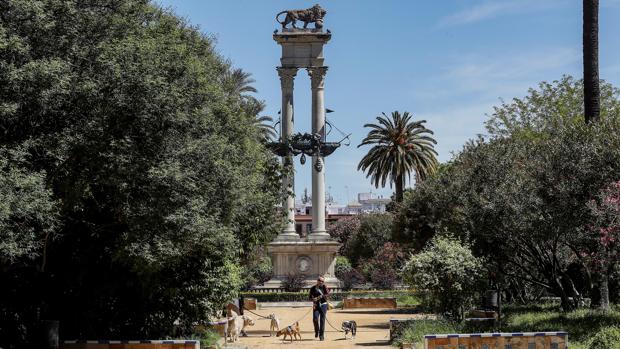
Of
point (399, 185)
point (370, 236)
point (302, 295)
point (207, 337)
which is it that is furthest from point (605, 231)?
point (370, 236)

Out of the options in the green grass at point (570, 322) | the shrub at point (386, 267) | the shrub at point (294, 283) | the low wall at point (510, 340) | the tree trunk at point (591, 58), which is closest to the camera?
the low wall at point (510, 340)

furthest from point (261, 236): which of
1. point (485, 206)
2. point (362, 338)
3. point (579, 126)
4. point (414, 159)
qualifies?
point (414, 159)

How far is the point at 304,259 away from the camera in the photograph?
52938mm

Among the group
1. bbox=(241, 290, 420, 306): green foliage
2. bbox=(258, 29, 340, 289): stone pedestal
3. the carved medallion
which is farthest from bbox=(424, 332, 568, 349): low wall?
the carved medallion

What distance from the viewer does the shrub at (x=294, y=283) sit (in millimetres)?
50875

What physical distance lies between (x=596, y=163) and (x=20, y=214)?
13145 millimetres

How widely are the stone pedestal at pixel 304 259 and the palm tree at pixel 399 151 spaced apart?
16.6 metres

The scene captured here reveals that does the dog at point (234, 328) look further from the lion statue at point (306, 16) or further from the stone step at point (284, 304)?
the lion statue at point (306, 16)

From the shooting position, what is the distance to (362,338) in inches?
938

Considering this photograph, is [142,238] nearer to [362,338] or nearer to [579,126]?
[362,338]

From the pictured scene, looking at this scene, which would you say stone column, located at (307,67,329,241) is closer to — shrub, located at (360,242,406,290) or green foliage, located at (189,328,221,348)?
shrub, located at (360,242,406,290)

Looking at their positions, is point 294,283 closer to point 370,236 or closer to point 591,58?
point 591,58

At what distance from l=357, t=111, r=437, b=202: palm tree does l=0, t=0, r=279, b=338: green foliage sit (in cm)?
5006

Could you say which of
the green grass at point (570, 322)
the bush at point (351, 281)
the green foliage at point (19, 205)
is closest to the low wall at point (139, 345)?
the green foliage at point (19, 205)
